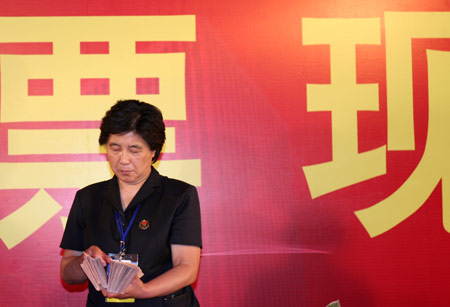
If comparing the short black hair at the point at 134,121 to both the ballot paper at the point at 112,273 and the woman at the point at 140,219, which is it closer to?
the woman at the point at 140,219

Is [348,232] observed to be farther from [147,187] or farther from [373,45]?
[147,187]

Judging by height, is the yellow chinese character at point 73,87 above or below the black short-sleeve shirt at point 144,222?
above

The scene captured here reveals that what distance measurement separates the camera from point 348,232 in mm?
2486

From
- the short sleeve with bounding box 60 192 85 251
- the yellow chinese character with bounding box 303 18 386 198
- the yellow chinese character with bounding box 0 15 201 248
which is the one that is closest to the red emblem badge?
the short sleeve with bounding box 60 192 85 251

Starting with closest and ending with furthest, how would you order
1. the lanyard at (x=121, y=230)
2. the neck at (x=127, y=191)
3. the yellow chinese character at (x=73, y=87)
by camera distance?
the lanyard at (x=121, y=230) → the neck at (x=127, y=191) → the yellow chinese character at (x=73, y=87)

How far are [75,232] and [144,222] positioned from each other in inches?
10.2

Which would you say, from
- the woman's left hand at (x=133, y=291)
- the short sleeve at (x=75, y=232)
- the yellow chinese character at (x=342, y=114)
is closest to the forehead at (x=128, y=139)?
the short sleeve at (x=75, y=232)

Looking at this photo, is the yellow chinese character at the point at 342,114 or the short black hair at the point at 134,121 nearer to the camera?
the short black hair at the point at 134,121

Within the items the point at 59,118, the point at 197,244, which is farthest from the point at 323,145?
the point at 59,118

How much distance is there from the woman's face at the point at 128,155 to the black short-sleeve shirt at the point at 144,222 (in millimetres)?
71

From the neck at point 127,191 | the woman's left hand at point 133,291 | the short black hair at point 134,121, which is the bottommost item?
the woman's left hand at point 133,291

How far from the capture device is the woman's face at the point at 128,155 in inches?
63.6

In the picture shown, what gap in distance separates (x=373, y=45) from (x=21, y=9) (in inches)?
70.3

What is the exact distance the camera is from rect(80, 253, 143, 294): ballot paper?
1.40 m
